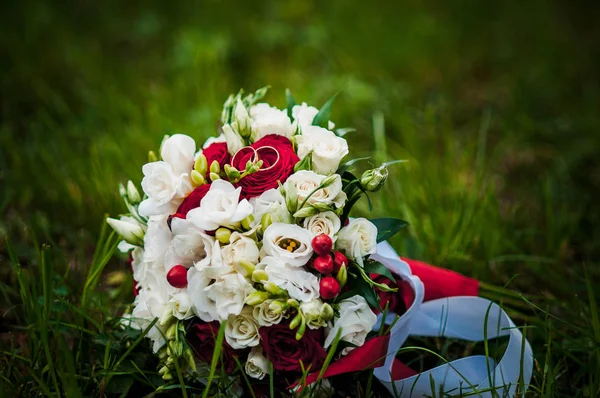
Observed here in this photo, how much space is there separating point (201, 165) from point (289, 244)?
0.24 meters

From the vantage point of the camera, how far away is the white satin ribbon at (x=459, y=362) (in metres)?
1.20

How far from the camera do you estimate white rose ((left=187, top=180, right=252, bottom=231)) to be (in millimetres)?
1062

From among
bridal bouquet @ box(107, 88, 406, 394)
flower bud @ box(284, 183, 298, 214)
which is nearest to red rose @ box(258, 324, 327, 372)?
bridal bouquet @ box(107, 88, 406, 394)

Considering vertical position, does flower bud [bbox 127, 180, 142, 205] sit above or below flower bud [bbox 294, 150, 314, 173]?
below

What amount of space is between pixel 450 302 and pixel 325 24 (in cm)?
222

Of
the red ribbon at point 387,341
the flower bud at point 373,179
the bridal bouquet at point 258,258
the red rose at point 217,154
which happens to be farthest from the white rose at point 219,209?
the red ribbon at point 387,341

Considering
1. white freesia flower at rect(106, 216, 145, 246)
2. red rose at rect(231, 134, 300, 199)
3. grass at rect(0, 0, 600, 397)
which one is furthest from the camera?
grass at rect(0, 0, 600, 397)

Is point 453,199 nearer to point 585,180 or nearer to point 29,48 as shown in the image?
point 585,180

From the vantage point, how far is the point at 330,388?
1203 millimetres

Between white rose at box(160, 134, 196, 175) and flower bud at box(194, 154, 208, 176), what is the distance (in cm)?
2

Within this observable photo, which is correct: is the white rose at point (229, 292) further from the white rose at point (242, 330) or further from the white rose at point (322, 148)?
the white rose at point (322, 148)

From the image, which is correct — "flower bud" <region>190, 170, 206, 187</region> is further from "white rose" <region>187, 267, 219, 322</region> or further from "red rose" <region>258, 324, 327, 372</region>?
"red rose" <region>258, 324, 327, 372</region>

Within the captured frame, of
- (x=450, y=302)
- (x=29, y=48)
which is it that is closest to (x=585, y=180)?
(x=450, y=302)

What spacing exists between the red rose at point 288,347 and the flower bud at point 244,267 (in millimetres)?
112
